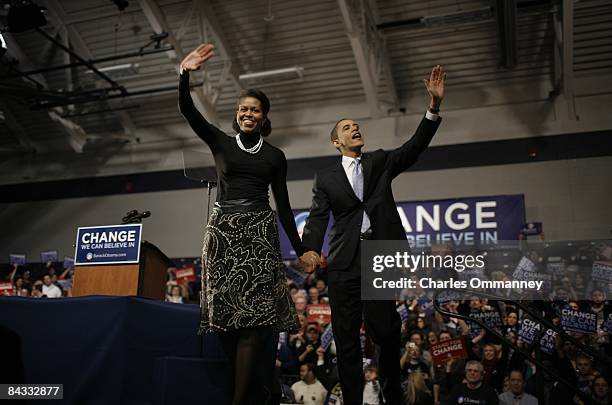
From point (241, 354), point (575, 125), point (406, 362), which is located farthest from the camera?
point (575, 125)

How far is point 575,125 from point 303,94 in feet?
14.2

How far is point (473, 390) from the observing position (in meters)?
4.89

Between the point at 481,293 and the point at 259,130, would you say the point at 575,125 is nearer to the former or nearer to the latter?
the point at 481,293

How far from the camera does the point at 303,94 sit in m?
10.4

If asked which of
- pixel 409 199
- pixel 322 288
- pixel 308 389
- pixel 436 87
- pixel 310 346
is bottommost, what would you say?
pixel 308 389

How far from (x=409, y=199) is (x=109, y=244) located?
672cm

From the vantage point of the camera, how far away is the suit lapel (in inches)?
118

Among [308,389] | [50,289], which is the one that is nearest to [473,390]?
[308,389]

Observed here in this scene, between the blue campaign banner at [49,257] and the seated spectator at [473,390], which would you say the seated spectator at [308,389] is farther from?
the blue campaign banner at [49,257]

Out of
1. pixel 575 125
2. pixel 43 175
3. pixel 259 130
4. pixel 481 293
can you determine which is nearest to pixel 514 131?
pixel 575 125

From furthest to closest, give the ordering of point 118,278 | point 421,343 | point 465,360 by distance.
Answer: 1. point 421,343
2. point 465,360
3. point 118,278

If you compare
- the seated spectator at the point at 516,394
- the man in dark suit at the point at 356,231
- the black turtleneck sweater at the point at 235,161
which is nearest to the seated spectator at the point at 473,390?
the seated spectator at the point at 516,394

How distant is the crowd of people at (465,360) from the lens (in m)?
4.49

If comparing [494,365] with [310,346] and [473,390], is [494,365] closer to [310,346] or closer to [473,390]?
[473,390]
